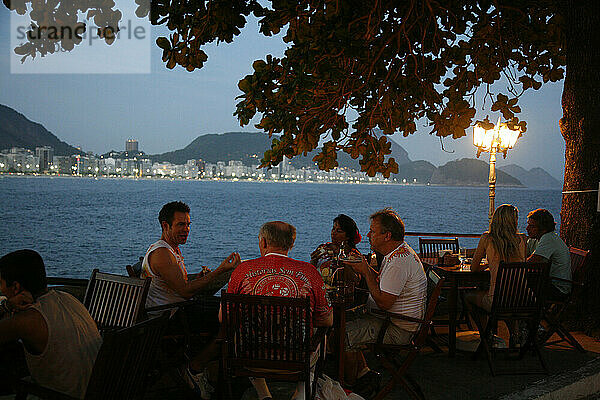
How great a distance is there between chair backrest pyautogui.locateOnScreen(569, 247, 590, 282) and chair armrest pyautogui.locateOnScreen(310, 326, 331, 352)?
3.14 metres

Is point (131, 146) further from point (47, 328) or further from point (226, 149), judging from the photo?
point (47, 328)

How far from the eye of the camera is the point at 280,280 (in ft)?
10.0

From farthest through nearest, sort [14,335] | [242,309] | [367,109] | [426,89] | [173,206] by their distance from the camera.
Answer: [367,109]
[426,89]
[173,206]
[242,309]
[14,335]

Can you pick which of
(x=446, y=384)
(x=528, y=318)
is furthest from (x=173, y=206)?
(x=528, y=318)

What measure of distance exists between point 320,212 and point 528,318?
69.0 meters

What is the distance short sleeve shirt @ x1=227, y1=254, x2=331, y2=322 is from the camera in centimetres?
304

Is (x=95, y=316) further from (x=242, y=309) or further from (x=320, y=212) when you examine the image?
(x=320, y=212)

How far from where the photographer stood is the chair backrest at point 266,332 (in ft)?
9.42

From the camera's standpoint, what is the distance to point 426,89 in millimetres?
5953

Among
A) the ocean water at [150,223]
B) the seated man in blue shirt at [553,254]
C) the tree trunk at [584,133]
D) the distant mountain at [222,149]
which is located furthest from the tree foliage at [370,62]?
the distant mountain at [222,149]

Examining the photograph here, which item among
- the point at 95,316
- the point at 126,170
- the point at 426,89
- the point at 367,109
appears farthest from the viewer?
the point at 126,170

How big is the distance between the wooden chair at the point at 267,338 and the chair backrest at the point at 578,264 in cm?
329

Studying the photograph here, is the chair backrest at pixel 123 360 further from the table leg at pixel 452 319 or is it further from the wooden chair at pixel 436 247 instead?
the wooden chair at pixel 436 247

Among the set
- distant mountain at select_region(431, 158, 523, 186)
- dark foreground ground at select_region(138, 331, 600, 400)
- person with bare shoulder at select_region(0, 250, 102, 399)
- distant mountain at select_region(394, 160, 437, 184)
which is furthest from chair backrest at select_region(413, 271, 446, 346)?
distant mountain at select_region(394, 160, 437, 184)
